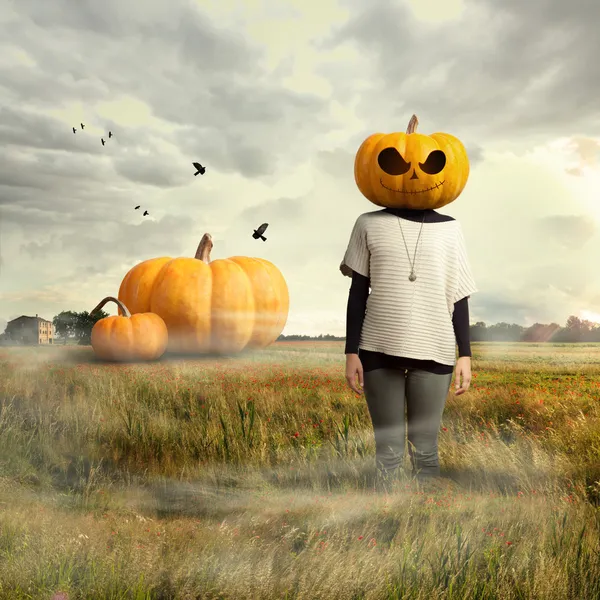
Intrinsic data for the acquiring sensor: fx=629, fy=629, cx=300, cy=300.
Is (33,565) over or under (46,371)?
under

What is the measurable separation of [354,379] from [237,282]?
8.08 meters

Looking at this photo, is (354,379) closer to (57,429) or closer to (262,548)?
(262,548)

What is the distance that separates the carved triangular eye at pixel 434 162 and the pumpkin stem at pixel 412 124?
0.45 metres

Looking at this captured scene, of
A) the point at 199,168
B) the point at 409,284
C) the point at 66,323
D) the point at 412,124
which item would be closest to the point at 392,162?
the point at 412,124

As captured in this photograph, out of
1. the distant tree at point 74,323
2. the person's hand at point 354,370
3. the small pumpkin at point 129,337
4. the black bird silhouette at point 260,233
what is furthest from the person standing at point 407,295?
the distant tree at point 74,323

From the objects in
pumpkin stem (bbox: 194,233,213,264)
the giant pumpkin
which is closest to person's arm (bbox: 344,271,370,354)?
the giant pumpkin

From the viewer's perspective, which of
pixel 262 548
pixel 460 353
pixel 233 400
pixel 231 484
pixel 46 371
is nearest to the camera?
pixel 262 548

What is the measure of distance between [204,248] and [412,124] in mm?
8280

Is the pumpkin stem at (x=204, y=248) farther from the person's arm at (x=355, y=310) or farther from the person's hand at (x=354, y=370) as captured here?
the person's hand at (x=354, y=370)

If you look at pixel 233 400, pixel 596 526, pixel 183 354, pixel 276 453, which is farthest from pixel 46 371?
pixel 596 526

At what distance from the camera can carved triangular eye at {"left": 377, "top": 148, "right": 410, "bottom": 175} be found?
4.17 meters

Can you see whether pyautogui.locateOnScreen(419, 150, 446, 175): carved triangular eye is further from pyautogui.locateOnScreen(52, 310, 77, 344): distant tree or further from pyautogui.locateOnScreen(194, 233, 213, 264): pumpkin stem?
pyautogui.locateOnScreen(52, 310, 77, 344): distant tree

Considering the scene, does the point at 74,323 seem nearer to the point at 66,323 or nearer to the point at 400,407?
the point at 66,323

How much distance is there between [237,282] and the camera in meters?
11.9
